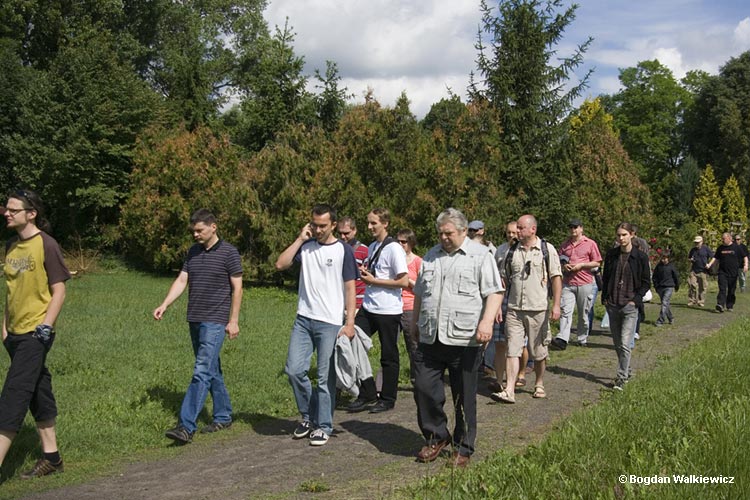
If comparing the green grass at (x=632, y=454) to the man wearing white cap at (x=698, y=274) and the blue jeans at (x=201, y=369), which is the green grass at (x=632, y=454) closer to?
the blue jeans at (x=201, y=369)

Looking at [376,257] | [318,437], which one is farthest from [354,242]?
[318,437]

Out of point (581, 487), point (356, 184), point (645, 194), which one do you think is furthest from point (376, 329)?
point (645, 194)

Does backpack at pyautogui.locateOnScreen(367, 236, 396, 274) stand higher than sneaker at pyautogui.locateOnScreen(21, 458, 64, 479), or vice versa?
backpack at pyautogui.locateOnScreen(367, 236, 396, 274)

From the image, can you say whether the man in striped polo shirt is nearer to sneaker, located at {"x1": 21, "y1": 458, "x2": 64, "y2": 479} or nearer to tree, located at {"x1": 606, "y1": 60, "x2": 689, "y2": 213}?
sneaker, located at {"x1": 21, "y1": 458, "x2": 64, "y2": 479}

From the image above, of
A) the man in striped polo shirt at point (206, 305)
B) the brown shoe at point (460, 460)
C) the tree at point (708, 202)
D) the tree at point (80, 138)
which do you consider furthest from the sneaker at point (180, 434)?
the tree at point (708, 202)

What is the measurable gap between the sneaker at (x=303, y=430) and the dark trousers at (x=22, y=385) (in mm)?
2219

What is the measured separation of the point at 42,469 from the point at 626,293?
6694 mm

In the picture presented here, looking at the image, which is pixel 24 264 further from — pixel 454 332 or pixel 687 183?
pixel 687 183

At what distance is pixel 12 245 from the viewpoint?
5.94 metres

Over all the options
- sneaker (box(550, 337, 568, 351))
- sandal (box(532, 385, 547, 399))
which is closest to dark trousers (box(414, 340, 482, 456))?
sandal (box(532, 385, 547, 399))

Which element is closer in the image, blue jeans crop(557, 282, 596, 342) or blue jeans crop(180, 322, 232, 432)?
blue jeans crop(180, 322, 232, 432)

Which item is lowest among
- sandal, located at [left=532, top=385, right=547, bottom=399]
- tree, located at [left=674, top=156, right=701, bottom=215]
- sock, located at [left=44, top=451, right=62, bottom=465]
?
sock, located at [left=44, top=451, right=62, bottom=465]

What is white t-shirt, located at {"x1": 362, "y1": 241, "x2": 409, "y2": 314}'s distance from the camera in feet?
26.2

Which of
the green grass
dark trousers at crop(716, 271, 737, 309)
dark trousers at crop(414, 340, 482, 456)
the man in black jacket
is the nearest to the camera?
the green grass
